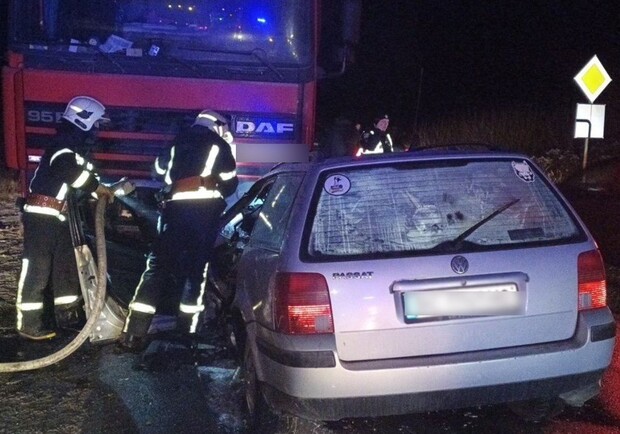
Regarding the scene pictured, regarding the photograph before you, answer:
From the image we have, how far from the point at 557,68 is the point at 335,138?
15803 mm

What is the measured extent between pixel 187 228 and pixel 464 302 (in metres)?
2.61

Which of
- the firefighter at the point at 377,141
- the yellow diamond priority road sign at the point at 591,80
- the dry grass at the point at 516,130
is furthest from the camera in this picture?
the dry grass at the point at 516,130

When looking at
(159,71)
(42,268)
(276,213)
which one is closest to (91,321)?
(42,268)

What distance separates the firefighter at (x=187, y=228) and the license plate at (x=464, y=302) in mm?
2451

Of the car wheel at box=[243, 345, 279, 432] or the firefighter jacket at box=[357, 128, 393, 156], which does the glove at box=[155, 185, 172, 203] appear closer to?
the car wheel at box=[243, 345, 279, 432]

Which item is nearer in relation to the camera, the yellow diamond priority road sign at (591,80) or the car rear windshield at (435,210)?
the car rear windshield at (435,210)

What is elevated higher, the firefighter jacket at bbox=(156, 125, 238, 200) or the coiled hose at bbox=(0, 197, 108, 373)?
the firefighter jacket at bbox=(156, 125, 238, 200)

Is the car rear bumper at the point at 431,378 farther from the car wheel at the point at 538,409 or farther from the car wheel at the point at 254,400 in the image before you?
the car wheel at the point at 254,400

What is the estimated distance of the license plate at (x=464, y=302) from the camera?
3.54m

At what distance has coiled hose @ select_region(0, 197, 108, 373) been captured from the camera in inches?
200

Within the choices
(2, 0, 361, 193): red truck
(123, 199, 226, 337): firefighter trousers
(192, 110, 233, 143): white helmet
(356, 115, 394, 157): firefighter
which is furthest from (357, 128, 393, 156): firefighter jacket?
(123, 199, 226, 337): firefighter trousers

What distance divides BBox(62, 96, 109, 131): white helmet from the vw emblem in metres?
3.32

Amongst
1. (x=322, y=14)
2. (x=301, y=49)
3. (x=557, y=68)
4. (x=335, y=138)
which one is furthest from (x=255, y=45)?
(x=557, y=68)

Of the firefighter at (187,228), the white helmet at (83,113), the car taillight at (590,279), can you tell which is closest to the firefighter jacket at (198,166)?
the firefighter at (187,228)
